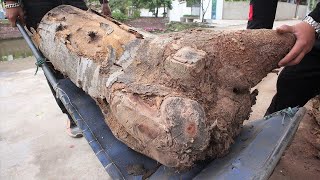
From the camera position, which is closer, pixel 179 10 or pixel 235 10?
pixel 235 10

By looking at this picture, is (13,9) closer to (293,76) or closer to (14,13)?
(14,13)

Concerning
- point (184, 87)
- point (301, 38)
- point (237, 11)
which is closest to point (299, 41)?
point (301, 38)

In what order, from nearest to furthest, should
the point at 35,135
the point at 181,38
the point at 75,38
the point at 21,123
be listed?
the point at 181,38
the point at 75,38
the point at 35,135
the point at 21,123

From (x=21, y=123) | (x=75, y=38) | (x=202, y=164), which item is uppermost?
(x=75, y=38)

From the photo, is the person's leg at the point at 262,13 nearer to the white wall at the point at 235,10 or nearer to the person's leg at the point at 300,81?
the person's leg at the point at 300,81

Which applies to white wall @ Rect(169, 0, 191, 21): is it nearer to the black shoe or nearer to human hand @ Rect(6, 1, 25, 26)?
the black shoe

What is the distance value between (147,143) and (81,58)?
0.77 m

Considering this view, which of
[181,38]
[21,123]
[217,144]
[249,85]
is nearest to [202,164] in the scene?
[217,144]

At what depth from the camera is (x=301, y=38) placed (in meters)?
1.32

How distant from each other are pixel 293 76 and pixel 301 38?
71cm

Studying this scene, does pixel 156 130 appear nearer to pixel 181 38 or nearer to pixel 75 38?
pixel 181 38

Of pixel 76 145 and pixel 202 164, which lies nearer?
pixel 202 164

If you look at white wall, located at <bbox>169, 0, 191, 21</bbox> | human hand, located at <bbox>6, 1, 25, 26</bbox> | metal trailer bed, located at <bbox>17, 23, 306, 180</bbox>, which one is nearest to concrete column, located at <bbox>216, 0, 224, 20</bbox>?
white wall, located at <bbox>169, 0, 191, 21</bbox>

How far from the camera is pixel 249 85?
4.10 ft
